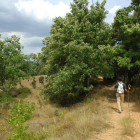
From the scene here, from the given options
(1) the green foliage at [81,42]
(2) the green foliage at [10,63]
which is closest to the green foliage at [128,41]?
(1) the green foliage at [81,42]

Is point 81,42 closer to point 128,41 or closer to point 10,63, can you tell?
point 128,41

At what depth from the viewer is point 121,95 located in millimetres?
7652

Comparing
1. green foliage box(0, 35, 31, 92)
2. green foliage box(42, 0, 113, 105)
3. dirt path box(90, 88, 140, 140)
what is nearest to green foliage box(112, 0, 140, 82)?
green foliage box(42, 0, 113, 105)

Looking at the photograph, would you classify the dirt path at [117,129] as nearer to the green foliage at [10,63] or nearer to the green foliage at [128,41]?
the green foliage at [128,41]

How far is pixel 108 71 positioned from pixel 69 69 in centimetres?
285

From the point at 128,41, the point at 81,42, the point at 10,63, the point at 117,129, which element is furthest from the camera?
the point at 10,63

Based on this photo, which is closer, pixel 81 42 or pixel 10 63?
pixel 81 42

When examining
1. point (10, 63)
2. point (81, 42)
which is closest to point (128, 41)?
point (81, 42)

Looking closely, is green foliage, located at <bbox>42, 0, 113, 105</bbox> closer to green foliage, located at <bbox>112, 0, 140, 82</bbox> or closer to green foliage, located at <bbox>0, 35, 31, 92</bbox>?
green foliage, located at <bbox>112, 0, 140, 82</bbox>

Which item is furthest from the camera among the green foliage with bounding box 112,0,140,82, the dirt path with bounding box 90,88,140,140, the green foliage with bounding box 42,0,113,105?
the green foliage with bounding box 42,0,113,105

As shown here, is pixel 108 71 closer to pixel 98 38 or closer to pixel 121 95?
pixel 98 38

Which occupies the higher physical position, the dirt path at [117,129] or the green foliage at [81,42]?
the green foliage at [81,42]

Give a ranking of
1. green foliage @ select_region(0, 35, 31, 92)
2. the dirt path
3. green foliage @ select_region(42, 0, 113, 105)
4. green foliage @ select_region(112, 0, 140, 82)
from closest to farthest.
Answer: the dirt path
green foliage @ select_region(112, 0, 140, 82)
green foliage @ select_region(42, 0, 113, 105)
green foliage @ select_region(0, 35, 31, 92)

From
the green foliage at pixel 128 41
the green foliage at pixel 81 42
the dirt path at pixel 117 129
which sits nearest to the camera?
the dirt path at pixel 117 129
